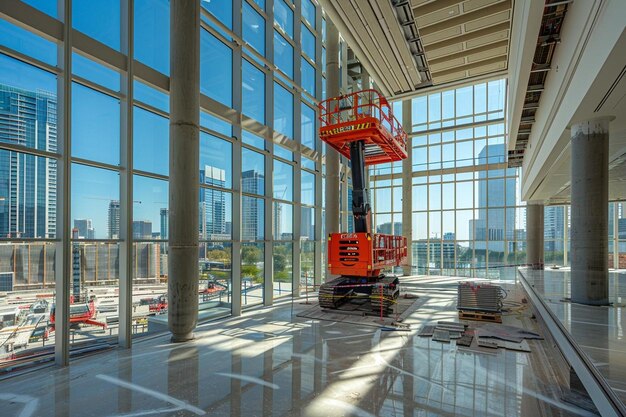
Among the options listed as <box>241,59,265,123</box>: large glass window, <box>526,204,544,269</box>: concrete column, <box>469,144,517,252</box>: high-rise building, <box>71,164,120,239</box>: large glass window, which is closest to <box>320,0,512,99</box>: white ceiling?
<box>241,59,265,123</box>: large glass window

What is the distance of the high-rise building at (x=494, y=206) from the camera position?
26.0 m

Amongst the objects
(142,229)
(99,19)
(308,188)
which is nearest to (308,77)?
(308,188)

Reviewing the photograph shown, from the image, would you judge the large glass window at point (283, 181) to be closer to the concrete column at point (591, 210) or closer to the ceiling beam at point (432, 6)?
the ceiling beam at point (432, 6)

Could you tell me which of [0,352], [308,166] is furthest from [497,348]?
[308,166]

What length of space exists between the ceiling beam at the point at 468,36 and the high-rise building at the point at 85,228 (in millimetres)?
14278

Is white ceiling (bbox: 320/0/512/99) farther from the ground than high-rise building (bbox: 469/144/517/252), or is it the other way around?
white ceiling (bbox: 320/0/512/99)

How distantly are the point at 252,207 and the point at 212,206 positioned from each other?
7.84 feet

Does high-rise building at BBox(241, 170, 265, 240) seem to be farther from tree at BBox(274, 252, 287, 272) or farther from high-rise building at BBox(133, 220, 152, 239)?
high-rise building at BBox(133, 220, 152, 239)

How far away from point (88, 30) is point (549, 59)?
1218 centimetres

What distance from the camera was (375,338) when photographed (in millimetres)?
9797

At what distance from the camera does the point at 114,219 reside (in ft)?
30.3

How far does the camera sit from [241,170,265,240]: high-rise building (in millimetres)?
14039

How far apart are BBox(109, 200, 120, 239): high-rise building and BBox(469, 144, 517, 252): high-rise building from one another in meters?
24.6

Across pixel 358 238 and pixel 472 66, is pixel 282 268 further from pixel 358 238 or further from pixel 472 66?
pixel 472 66
